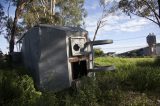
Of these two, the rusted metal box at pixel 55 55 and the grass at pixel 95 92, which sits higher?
the rusted metal box at pixel 55 55

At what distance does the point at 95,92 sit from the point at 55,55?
3.22 metres

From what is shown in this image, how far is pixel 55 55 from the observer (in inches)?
479

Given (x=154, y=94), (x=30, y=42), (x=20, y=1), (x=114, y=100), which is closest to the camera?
(x=114, y=100)

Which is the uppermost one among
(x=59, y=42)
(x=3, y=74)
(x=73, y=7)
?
(x=73, y=7)

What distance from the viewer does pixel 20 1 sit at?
23094 mm

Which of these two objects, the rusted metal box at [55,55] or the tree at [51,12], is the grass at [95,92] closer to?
the rusted metal box at [55,55]

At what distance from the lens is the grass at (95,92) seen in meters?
8.80

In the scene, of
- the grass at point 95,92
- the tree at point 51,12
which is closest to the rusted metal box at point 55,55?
the grass at point 95,92

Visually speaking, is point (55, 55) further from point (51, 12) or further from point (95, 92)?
point (51, 12)

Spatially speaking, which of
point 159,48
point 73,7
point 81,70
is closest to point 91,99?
point 81,70

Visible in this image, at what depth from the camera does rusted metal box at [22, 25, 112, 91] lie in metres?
12.0

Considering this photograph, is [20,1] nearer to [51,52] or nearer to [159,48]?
[51,52]

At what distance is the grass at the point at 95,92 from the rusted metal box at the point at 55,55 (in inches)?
20.2

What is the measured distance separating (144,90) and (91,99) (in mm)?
2870
